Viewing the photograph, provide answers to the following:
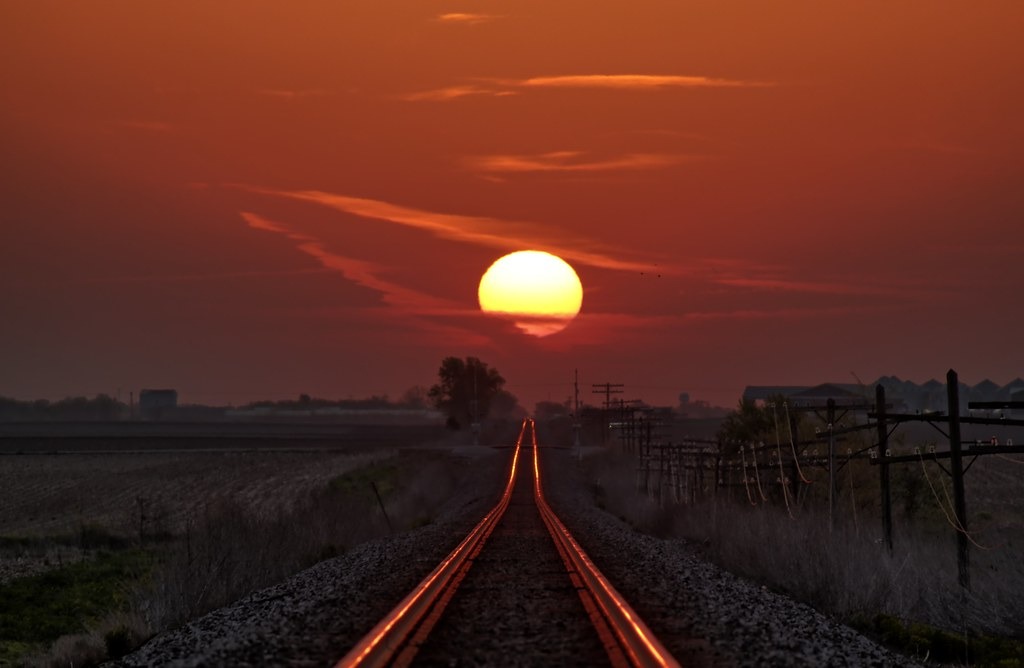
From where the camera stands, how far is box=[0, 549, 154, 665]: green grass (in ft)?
105

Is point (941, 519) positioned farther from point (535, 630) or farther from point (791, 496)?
point (535, 630)

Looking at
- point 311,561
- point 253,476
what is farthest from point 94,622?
point 253,476

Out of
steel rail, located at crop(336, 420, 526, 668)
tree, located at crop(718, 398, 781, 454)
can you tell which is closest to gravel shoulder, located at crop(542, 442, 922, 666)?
steel rail, located at crop(336, 420, 526, 668)

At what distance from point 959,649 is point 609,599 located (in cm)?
511

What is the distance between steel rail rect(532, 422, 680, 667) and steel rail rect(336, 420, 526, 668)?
198 centimetres

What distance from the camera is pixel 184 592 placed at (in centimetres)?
2198

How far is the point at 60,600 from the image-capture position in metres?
37.7

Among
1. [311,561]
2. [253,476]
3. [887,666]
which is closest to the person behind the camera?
[887,666]

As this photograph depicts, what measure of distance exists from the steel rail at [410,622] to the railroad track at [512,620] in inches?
0.4

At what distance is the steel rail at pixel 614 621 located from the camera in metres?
11.3

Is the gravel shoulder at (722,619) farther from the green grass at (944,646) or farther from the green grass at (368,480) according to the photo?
the green grass at (368,480)

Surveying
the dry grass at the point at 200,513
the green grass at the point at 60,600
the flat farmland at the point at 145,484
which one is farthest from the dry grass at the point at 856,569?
the flat farmland at the point at 145,484

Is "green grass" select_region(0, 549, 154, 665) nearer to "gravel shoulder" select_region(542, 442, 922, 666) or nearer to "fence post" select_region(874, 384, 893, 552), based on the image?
"gravel shoulder" select_region(542, 442, 922, 666)

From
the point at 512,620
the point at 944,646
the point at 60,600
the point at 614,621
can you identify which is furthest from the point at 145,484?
the point at 614,621
